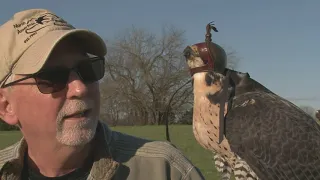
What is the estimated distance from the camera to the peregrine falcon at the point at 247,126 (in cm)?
405

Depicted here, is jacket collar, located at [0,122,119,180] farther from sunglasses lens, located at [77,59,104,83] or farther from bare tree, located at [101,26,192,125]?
bare tree, located at [101,26,192,125]

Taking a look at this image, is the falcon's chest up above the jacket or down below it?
below

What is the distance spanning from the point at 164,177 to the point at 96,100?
0.45 meters

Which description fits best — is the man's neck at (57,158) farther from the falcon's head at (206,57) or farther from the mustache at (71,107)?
the falcon's head at (206,57)

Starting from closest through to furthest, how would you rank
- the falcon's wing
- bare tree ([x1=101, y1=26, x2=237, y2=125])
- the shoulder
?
the shoulder < the falcon's wing < bare tree ([x1=101, y1=26, x2=237, y2=125])

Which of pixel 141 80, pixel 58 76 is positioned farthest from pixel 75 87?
pixel 141 80

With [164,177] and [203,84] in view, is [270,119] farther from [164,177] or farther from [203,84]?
[164,177]

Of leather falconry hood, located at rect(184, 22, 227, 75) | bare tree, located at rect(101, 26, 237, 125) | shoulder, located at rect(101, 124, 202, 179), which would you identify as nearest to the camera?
shoulder, located at rect(101, 124, 202, 179)

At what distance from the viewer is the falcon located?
4.05 m

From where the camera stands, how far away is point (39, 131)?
2045 millimetres

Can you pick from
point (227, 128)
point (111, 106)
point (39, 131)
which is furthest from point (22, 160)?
point (111, 106)

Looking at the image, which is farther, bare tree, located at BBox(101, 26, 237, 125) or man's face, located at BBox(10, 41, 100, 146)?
bare tree, located at BBox(101, 26, 237, 125)

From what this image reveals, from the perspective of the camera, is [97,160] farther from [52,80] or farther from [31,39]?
[31,39]

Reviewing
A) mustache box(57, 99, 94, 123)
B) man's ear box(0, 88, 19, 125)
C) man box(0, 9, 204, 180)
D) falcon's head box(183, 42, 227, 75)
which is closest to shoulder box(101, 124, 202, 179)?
man box(0, 9, 204, 180)
